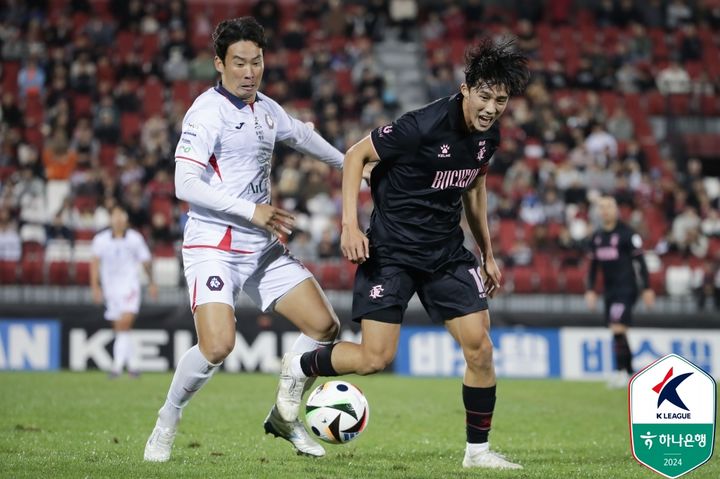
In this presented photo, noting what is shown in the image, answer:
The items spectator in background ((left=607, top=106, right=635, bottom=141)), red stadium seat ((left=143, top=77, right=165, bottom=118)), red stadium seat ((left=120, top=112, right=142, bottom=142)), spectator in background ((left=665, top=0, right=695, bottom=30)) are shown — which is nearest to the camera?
red stadium seat ((left=120, top=112, right=142, bottom=142))

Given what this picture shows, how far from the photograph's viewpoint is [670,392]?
5812 mm

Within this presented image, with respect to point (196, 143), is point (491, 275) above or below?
below

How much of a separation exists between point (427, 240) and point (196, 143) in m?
1.57

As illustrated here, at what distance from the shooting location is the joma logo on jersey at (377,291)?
22.5ft

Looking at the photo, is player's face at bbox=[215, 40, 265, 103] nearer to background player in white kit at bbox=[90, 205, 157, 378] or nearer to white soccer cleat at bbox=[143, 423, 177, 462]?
white soccer cleat at bbox=[143, 423, 177, 462]

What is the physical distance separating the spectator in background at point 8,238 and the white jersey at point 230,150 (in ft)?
34.8

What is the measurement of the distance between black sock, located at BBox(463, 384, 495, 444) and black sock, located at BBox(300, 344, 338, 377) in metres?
0.90

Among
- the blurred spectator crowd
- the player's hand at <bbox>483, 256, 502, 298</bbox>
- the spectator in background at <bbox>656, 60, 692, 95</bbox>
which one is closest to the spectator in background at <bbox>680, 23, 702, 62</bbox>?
the blurred spectator crowd

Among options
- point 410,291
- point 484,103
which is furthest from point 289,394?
point 484,103

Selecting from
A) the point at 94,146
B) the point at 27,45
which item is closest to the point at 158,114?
the point at 94,146

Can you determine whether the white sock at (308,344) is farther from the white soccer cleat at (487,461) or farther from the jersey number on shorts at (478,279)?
the white soccer cleat at (487,461)

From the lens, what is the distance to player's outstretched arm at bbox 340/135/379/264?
6.63 meters

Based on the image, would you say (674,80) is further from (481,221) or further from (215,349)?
(215,349)

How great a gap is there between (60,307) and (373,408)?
283 inches
